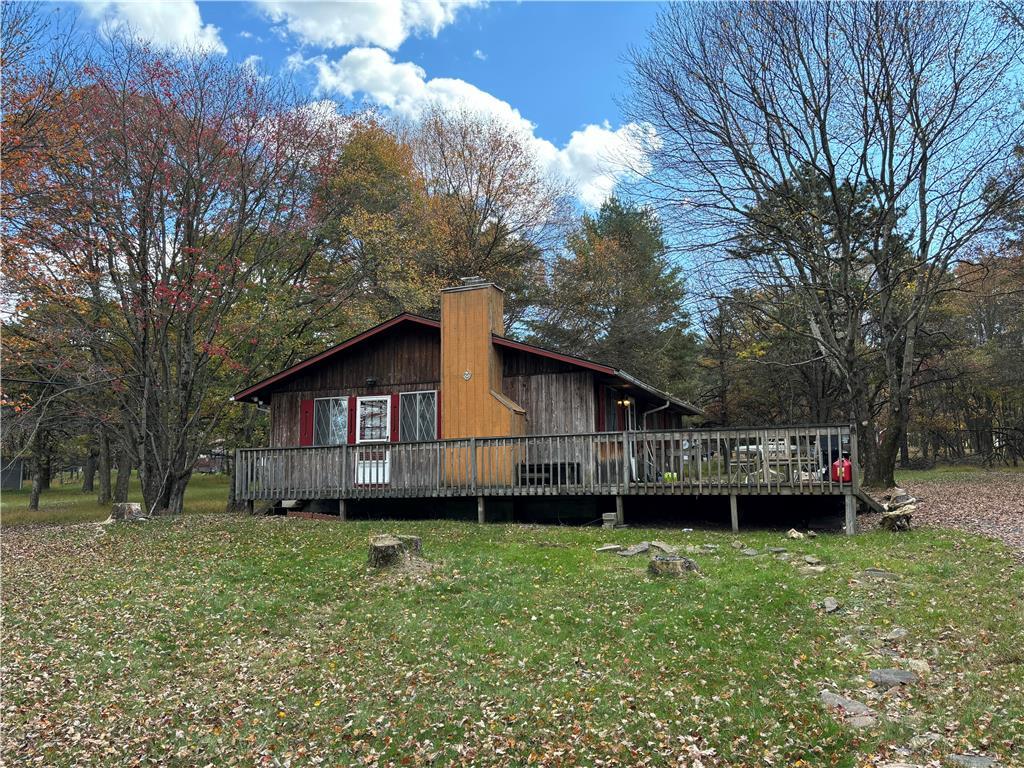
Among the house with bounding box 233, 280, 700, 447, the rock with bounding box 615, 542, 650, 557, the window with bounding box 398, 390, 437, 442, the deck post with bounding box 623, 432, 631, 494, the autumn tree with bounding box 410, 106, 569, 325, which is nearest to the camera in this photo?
the rock with bounding box 615, 542, 650, 557

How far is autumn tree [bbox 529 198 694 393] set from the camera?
105 ft

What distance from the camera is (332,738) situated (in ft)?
17.0

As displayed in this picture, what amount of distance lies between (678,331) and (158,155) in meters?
24.8

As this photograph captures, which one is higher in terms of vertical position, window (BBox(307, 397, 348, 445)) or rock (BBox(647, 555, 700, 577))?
window (BBox(307, 397, 348, 445))

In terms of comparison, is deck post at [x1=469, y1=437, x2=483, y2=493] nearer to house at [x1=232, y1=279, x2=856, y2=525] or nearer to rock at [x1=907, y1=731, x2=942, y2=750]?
house at [x1=232, y1=279, x2=856, y2=525]

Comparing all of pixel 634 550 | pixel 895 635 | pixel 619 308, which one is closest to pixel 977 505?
pixel 634 550

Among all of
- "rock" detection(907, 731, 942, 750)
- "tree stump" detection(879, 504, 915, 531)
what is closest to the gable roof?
"tree stump" detection(879, 504, 915, 531)

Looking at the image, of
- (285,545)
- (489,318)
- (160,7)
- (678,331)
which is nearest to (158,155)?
(160,7)

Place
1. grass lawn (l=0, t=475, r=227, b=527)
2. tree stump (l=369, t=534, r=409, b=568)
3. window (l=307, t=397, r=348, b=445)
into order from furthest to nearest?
grass lawn (l=0, t=475, r=227, b=527), window (l=307, t=397, r=348, b=445), tree stump (l=369, t=534, r=409, b=568)

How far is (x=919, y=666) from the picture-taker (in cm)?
573

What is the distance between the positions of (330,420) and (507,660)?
12840mm

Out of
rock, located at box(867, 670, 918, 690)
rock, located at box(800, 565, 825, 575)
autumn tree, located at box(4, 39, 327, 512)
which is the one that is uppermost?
autumn tree, located at box(4, 39, 327, 512)

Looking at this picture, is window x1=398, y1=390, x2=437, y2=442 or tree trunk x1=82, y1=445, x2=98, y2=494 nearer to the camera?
window x1=398, y1=390, x2=437, y2=442

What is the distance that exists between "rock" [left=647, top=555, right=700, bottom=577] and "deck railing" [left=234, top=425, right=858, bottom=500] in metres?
4.08
